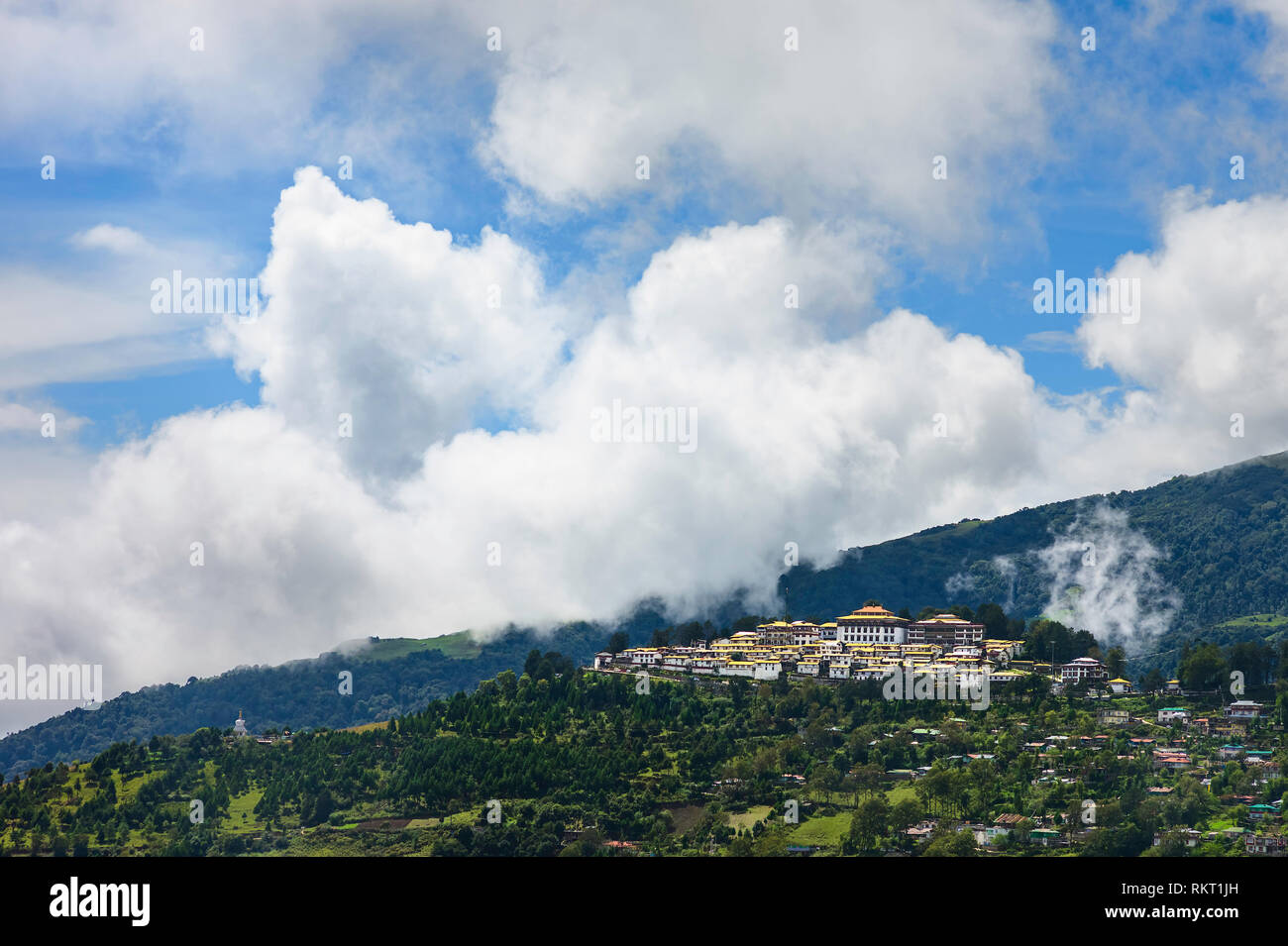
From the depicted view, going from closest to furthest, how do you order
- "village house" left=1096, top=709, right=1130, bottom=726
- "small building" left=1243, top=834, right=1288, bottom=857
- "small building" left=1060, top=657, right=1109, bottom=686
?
1. "small building" left=1243, top=834, right=1288, bottom=857
2. "village house" left=1096, top=709, right=1130, bottom=726
3. "small building" left=1060, top=657, right=1109, bottom=686

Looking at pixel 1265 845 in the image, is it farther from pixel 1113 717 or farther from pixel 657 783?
pixel 657 783

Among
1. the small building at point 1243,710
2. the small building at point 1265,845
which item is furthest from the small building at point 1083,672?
the small building at point 1265,845

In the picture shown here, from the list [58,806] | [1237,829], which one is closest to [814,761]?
[1237,829]

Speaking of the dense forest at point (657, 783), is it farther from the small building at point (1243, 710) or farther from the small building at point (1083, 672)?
the small building at point (1083, 672)

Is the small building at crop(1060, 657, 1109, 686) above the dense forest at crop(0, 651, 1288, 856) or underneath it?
above

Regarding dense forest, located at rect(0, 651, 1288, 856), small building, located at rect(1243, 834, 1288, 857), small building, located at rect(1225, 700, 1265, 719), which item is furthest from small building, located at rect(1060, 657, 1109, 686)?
small building, located at rect(1243, 834, 1288, 857)

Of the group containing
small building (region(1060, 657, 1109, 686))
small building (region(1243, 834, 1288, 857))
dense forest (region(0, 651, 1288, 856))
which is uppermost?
small building (region(1060, 657, 1109, 686))

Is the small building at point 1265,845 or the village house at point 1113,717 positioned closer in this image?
the small building at point 1265,845

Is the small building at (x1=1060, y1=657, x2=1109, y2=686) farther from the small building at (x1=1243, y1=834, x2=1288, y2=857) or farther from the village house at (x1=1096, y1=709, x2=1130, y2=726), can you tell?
the small building at (x1=1243, y1=834, x2=1288, y2=857)

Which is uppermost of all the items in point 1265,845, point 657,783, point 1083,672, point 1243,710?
point 1083,672

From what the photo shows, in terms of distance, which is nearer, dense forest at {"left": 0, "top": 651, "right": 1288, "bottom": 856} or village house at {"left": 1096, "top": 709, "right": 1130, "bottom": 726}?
dense forest at {"left": 0, "top": 651, "right": 1288, "bottom": 856}

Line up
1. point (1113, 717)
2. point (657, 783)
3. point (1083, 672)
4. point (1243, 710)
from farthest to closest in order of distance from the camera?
point (1083, 672)
point (1243, 710)
point (1113, 717)
point (657, 783)

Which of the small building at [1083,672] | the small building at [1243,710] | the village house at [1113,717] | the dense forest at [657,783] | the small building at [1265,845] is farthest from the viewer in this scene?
the small building at [1083,672]

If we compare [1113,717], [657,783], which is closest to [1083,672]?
[1113,717]
